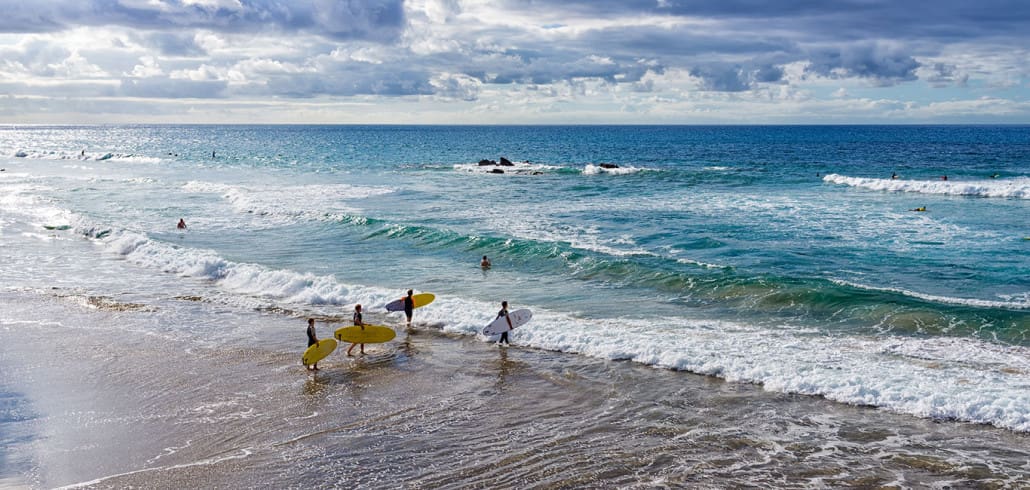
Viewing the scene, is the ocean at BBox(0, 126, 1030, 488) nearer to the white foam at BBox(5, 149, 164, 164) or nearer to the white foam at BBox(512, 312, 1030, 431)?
the white foam at BBox(512, 312, 1030, 431)

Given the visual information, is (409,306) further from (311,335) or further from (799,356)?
(799,356)

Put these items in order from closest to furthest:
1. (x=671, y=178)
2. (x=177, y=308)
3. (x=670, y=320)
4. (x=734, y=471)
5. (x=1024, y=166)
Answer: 1. (x=734, y=471)
2. (x=670, y=320)
3. (x=177, y=308)
4. (x=671, y=178)
5. (x=1024, y=166)

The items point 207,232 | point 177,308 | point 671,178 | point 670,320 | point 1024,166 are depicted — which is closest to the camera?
point 670,320

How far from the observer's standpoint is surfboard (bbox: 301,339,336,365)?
62.2 ft

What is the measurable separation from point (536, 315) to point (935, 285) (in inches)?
541

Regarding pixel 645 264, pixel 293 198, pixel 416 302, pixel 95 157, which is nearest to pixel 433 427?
pixel 416 302

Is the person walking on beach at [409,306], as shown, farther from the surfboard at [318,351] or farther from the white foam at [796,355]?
the surfboard at [318,351]

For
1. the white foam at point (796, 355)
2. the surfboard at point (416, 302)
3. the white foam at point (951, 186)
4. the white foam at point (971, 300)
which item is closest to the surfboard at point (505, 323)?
the white foam at point (796, 355)

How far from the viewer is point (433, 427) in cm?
1522

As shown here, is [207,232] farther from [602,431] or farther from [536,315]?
[602,431]

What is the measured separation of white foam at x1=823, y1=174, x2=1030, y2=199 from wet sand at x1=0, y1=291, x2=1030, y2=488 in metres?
44.5

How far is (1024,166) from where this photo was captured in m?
77.6

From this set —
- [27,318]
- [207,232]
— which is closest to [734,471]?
[27,318]

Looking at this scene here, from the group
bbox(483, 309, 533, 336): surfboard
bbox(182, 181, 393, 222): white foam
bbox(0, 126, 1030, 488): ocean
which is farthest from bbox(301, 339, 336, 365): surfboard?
bbox(182, 181, 393, 222): white foam
